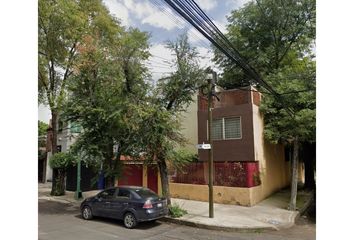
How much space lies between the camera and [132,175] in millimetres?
21203

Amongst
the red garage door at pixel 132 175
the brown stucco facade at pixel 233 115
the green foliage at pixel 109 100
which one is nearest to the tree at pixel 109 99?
the green foliage at pixel 109 100

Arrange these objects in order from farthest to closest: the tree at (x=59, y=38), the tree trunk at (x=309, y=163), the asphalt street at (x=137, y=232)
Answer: the tree trunk at (x=309, y=163) → the tree at (x=59, y=38) → the asphalt street at (x=137, y=232)

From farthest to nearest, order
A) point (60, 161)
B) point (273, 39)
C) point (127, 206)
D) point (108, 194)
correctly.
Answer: point (273, 39), point (60, 161), point (108, 194), point (127, 206)

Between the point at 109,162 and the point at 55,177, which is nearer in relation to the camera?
the point at 109,162

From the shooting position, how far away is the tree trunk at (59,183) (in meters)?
20.5

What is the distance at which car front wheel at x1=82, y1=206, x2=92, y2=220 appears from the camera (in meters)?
13.3

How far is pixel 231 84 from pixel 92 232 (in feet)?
54.5

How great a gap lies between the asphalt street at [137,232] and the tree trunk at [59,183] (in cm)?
698

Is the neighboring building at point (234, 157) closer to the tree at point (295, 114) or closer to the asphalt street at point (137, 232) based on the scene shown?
the tree at point (295, 114)

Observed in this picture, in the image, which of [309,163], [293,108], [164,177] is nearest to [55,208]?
[164,177]

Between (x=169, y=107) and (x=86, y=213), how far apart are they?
568 centimetres

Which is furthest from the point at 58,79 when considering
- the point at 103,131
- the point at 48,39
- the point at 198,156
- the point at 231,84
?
the point at 231,84

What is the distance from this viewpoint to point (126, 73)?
14297 millimetres

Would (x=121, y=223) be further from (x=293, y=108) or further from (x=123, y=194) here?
(x=293, y=108)
